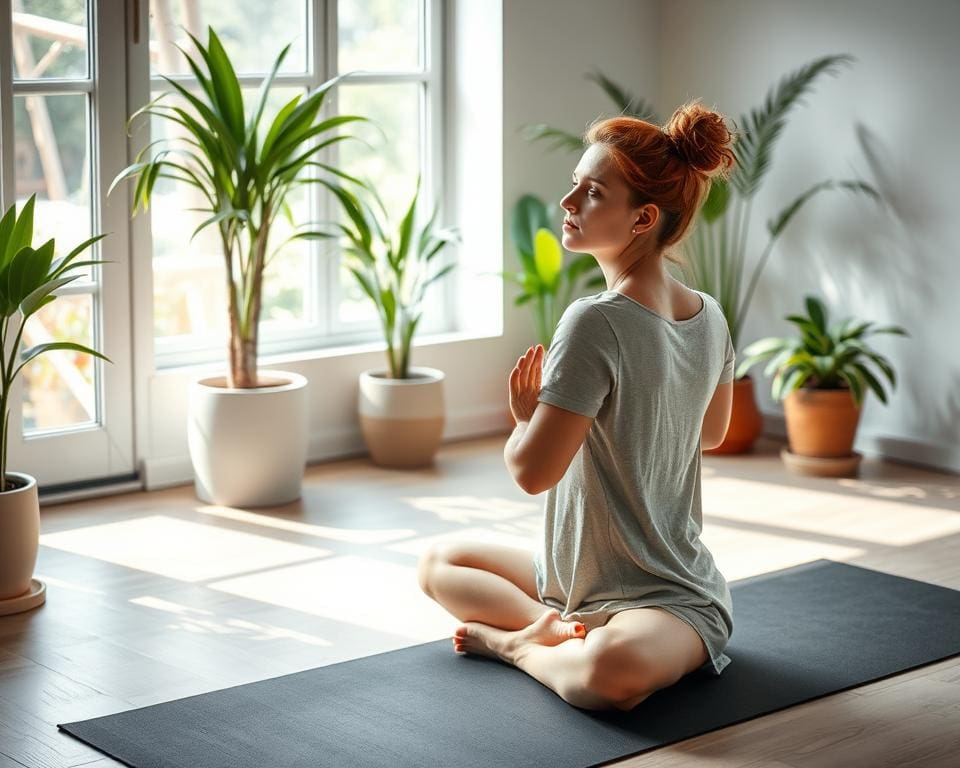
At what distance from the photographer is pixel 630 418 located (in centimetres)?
302

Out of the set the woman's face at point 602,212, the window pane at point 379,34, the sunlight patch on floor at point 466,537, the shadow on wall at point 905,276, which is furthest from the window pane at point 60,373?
the shadow on wall at point 905,276

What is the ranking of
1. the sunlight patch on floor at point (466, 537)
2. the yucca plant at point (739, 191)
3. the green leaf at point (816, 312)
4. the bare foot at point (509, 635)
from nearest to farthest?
the bare foot at point (509, 635), the sunlight patch on floor at point (466, 537), the green leaf at point (816, 312), the yucca plant at point (739, 191)

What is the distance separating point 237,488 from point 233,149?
1.05 m

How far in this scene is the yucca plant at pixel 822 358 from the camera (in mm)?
5281

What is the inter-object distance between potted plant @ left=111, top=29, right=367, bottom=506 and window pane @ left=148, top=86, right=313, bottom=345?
29 cm

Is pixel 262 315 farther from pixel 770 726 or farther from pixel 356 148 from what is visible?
pixel 770 726

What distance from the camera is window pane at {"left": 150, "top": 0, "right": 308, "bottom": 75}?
201 inches

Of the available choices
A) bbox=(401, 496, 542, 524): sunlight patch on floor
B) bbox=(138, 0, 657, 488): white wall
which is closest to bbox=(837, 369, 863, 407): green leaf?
bbox=(401, 496, 542, 524): sunlight patch on floor

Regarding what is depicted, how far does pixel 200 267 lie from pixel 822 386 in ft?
7.30

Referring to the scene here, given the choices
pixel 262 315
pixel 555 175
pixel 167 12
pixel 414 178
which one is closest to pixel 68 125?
pixel 167 12

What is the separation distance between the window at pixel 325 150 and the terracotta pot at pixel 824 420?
1.52 meters

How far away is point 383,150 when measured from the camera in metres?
5.84

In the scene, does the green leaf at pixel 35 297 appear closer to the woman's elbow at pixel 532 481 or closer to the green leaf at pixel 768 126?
the woman's elbow at pixel 532 481

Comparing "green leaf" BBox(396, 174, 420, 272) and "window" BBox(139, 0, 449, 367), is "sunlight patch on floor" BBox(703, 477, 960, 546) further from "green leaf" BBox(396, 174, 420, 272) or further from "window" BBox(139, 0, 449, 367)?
"window" BBox(139, 0, 449, 367)
